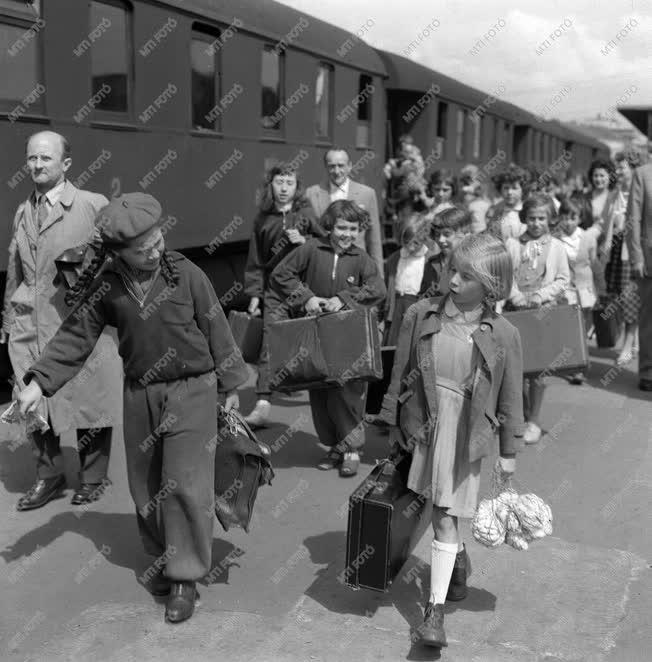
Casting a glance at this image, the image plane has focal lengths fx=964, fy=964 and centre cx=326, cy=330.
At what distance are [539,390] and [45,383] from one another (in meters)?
3.87

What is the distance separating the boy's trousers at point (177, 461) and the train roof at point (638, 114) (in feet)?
25.3

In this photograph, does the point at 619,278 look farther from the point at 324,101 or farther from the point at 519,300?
the point at 324,101

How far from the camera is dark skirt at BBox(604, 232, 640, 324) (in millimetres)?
9211

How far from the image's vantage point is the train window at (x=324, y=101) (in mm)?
12109

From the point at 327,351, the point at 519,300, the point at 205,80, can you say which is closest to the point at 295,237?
the point at 327,351

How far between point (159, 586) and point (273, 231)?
306 centimetres

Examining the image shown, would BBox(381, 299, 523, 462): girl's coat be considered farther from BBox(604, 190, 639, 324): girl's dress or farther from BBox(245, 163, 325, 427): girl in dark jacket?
BBox(604, 190, 639, 324): girl's dress

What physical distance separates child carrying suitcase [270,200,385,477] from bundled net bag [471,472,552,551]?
204 centimetres

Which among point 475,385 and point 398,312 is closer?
point 475,385

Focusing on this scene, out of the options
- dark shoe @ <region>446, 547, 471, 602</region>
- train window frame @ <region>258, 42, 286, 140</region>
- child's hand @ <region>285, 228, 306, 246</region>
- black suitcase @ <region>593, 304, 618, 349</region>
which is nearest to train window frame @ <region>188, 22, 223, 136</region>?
train window frame @ <region>258, 42, 286, 140</region>

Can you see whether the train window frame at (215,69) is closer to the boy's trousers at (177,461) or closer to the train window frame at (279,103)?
the train window frame at (279,103)

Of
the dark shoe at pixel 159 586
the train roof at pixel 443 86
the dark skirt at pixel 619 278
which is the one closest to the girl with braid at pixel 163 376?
the dark shoe at pixel 159 586

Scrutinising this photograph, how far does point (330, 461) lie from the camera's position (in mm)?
6008

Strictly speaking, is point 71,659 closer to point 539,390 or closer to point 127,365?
point 127,365
